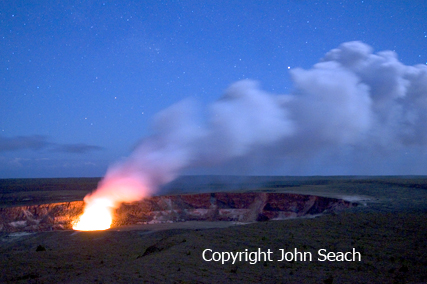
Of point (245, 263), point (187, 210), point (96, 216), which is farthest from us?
point (187, 210)

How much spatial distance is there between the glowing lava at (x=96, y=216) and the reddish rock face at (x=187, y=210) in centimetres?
78

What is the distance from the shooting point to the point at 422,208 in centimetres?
2656

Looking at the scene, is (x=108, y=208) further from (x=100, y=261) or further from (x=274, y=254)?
(x=274, y=254)

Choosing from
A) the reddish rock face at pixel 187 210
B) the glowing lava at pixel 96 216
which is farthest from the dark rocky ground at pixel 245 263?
the reddish rock face at pixel 187 210

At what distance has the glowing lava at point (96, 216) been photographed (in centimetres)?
3725

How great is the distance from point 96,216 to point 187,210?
1224 centimetres

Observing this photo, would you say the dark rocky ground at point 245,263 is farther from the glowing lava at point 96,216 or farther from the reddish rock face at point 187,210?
the reddish rock face at point 187,210

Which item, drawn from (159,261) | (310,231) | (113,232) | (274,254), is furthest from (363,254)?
(113,232)

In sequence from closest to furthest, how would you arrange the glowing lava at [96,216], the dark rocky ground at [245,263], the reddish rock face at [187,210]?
the dark rocky ground at [245,263] → the glowing lava at [96,216] → the reddish rock face at [187,210]

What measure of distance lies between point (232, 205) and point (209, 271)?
116ft

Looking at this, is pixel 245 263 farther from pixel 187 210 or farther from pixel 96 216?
pixel 187 210

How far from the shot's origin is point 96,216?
39.6 m

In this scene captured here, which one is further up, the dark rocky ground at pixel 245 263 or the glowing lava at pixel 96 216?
the dark rocky ground at pixel 245 263

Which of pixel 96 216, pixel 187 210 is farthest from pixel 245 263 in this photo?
pixel 187 210
